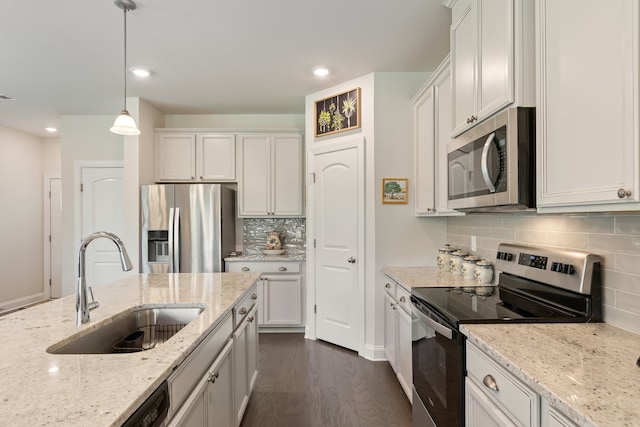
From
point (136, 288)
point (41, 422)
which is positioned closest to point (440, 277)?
point (136, 288)

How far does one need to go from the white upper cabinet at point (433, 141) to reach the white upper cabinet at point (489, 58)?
1.12 ft

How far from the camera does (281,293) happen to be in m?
3.79

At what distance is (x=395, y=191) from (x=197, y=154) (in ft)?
8.06

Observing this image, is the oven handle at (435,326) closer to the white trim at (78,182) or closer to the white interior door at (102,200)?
the white interior door at (102,200)

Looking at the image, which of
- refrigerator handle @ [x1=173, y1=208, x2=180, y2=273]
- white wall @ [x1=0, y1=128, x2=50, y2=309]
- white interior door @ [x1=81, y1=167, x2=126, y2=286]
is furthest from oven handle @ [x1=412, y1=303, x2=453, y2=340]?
white wall @ [x1=0, y1=128, x2=50, y2=309]

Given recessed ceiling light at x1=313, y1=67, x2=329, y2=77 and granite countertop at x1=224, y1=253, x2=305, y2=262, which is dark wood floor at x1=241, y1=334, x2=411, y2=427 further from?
recessed ceiling light at x1=313, y1=67, x2=329, y2=77

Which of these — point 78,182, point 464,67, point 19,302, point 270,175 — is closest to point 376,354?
point 270,175

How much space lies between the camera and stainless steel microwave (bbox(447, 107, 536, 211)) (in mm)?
1334

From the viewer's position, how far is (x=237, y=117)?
4.39 meters

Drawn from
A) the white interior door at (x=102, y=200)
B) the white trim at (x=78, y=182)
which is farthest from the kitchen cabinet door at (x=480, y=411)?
the white trim at (x=78, y=182)

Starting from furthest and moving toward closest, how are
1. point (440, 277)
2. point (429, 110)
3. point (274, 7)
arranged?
point (429, 110)
point (440, 277)
point (274, 7)

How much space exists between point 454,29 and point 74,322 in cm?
244

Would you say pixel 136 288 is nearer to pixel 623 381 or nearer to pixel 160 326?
pixel 160 326

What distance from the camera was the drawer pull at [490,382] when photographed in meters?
1.13
